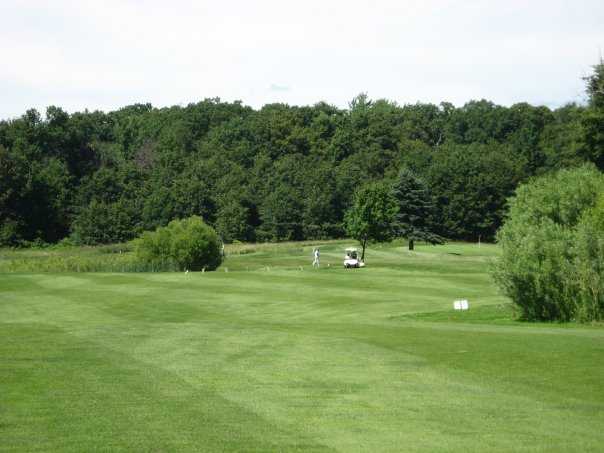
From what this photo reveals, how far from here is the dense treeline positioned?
409 ft

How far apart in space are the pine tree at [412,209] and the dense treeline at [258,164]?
15.3m

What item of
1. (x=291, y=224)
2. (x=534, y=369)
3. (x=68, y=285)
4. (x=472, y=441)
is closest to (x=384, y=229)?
(x=291, y=224)

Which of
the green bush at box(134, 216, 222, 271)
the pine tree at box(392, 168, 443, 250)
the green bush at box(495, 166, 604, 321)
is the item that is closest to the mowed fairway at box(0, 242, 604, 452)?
the green bush at box(495, 166, 604, 321)

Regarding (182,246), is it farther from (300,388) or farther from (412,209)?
(300,388)

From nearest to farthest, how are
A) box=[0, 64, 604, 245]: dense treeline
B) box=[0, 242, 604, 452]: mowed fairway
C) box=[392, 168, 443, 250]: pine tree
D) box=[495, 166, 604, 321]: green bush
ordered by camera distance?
box=[0, 242, 604, 452]: mowed fairway < box=[495, 166, 604, 321]: green bush < box=[392, 168, 443, 250]: pine tree < box=[0, 64, 604, 245]: dense treeline

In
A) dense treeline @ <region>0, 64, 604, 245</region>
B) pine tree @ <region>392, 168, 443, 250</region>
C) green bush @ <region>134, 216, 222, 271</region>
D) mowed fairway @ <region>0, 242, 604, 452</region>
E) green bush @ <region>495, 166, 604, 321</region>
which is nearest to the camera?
mowed fairway @ <region>0, 242, 604, 452</region>

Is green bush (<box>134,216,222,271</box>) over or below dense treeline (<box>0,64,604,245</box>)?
below

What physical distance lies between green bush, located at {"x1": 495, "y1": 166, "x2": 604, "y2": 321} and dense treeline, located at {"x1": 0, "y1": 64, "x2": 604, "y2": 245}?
67.2 metres

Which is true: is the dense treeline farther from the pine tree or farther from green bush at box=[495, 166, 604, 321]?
green bush at box=[495, 166, 604, 321]

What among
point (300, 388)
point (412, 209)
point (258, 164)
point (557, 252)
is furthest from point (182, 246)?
point (258, 164)

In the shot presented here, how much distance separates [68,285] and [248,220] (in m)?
77.9

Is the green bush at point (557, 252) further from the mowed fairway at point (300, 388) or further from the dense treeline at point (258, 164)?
the dense treeline at point (258, 164)

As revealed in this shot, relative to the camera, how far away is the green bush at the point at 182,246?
228ft

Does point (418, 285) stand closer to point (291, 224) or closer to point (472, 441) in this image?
point (472, 441)
